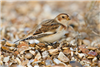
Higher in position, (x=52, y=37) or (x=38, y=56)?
(x=52, y=37)

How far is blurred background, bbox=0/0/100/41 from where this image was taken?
2.57 meters

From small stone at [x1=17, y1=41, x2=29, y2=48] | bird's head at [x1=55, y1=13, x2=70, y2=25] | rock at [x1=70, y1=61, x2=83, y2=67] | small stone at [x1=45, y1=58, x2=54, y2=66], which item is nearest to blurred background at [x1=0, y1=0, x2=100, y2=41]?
bird's head at [x1=55, y1=13, x2=70, y2=25]

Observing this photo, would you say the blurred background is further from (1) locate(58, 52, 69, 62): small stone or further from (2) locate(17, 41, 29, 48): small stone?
(1) locate(58, 52, 69, 62): small stone

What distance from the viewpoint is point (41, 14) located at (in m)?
3.84

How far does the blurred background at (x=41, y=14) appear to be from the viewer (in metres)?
2.57

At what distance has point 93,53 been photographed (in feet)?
6.71

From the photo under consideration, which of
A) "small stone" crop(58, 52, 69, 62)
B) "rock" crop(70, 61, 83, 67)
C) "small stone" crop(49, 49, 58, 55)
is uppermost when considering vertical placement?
"small stone" crop(49, 49, 58, 55)

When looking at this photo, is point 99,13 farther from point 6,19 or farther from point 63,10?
point 6,19

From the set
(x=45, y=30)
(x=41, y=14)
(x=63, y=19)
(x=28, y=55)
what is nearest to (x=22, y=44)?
(x=28, y=55)

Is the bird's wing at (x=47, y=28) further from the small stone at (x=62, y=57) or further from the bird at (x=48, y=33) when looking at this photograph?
the small stone at (x=62, y=57)

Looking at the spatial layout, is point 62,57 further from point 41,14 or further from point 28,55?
point 41,14

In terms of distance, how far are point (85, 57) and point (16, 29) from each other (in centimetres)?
153

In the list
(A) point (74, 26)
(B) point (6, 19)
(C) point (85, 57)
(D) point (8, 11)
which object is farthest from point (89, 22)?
(D) point (8, 11)

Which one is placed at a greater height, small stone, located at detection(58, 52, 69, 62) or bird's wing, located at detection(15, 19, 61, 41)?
bird's wing, located at detection(15, 19, 61, 41)
